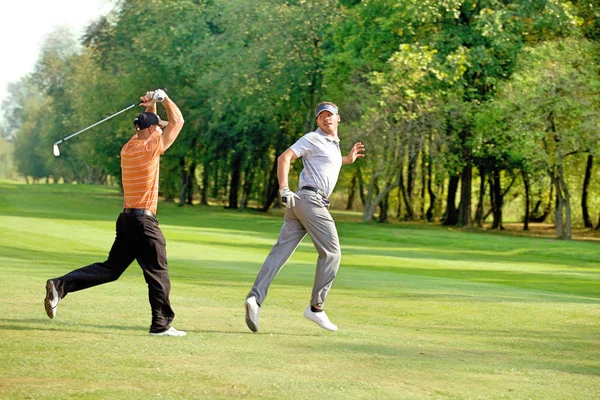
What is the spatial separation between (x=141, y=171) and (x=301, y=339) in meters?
2.23

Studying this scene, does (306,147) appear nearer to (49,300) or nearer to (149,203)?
(149,203)

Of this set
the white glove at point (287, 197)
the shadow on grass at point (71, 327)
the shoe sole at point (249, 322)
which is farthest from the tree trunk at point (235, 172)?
the shoe sole at point (249, 322)

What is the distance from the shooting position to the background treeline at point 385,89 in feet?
145

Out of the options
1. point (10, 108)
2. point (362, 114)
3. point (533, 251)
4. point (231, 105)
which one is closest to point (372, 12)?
point (362, 114)

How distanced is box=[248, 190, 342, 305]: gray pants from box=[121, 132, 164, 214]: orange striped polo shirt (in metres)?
1.40

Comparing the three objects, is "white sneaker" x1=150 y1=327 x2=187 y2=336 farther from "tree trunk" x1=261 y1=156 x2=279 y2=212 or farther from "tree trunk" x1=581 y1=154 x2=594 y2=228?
"tree trunk" x1=261 y1=156 x2=279 y2=212

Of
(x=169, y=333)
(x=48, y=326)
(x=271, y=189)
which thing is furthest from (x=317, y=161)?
(x=271, y=189)

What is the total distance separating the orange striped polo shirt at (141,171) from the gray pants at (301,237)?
1402 mm

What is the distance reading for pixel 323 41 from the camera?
182 ft

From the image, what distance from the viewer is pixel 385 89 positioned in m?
45.8

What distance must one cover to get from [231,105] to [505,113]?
67.1 feet

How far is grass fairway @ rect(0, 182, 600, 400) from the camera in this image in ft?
25.1

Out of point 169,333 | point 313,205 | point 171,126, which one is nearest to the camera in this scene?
point 169,333

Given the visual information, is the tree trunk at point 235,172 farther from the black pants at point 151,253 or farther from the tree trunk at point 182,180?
the black pants at point 151,253
